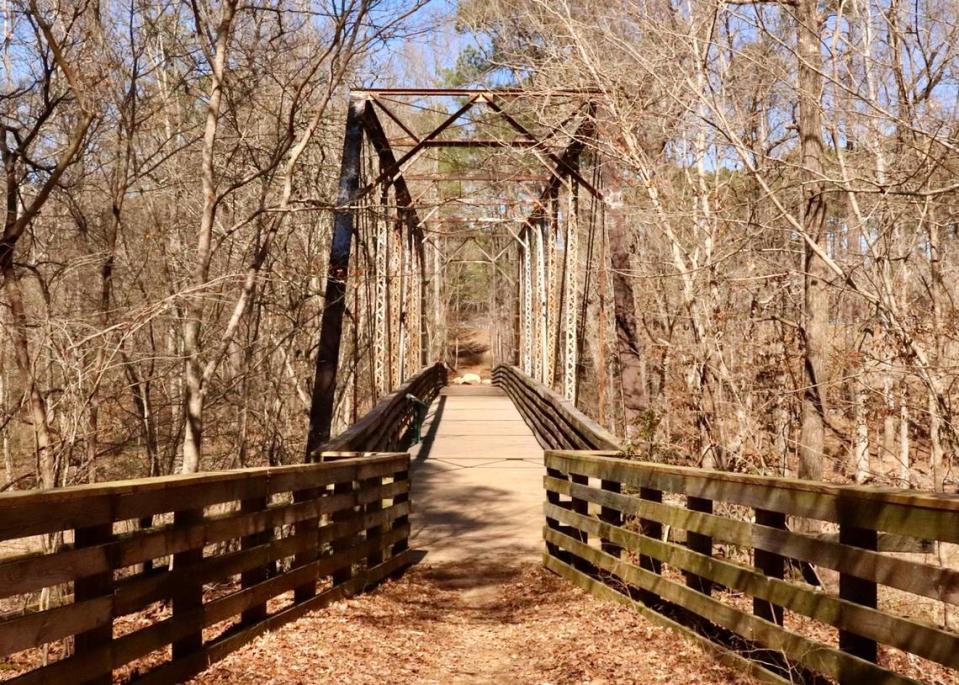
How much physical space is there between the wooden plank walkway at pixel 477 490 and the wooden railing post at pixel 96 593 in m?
5.47

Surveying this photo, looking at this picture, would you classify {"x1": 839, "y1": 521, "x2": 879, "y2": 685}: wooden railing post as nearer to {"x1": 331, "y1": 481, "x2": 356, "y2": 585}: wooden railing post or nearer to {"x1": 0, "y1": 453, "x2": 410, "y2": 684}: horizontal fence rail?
{"x1": 0, "y1": 453, "x2": 410, "y2": 684}: horizontal fence rail

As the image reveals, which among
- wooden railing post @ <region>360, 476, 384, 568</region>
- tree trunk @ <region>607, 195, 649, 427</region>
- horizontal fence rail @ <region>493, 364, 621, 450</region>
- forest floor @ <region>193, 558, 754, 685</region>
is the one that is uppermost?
tree trunk @ <region>607, 195, 649, 427</region>

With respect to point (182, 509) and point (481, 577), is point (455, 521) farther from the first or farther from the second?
point (182, 509)

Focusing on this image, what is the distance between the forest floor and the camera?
5.00m

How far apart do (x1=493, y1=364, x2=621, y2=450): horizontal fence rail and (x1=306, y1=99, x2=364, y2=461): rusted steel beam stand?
2.66m

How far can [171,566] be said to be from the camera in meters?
5.18

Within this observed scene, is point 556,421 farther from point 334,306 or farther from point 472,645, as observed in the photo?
point 472,645

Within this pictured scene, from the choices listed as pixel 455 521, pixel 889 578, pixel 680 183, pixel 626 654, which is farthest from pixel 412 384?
pixel 889 578

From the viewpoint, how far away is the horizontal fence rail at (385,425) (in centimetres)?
893

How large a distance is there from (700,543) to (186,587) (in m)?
2.62

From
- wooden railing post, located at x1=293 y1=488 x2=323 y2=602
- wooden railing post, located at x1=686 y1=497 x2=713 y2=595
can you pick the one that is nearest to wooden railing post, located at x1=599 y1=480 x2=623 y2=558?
wooden railing post, located at x1=686 y1=497 x2=713 y2=595

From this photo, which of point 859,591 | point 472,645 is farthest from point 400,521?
point 859,591

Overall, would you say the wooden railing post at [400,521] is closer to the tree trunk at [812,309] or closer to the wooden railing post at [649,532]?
the wooden railing post at [649,532]

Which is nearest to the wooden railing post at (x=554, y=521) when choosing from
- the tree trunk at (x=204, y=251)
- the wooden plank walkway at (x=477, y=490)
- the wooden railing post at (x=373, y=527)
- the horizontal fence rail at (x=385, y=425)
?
the wooden plank walkway at (x=477, y=490)
